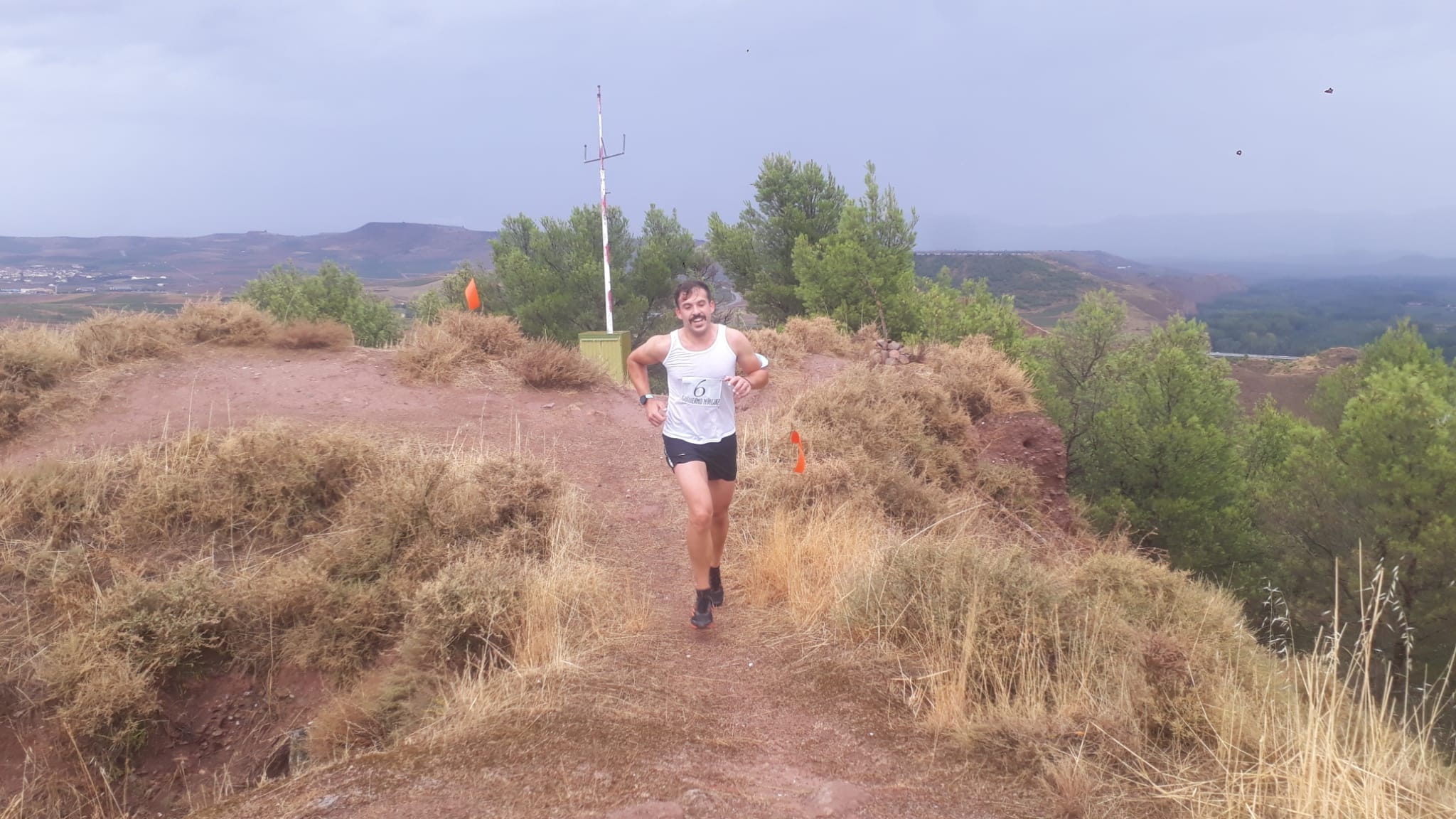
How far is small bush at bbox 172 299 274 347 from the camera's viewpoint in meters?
9.02

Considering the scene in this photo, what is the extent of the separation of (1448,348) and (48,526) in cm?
4808

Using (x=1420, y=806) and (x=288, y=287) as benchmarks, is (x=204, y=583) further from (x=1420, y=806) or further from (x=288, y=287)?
(x=288, y=287)

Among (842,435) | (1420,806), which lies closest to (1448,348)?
(842,435)

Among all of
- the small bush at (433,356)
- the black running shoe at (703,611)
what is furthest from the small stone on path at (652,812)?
the small bush at (433,356)

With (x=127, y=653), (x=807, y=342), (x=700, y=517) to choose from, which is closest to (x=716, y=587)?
(x=700, y=517)

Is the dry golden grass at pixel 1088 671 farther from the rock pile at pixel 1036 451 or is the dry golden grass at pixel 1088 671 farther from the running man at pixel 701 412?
the rock pile at pixel 1036 451

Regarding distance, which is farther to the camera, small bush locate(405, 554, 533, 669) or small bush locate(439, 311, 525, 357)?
small bush locate(439, 311, 525, 357)

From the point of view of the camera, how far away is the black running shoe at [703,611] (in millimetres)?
4113

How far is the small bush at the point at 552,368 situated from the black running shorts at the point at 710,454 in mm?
5745

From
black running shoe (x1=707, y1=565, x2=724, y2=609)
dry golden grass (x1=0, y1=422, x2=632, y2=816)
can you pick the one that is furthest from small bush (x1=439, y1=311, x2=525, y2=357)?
black running shoe (x1=707, y1=565, x2=724, y2=609)

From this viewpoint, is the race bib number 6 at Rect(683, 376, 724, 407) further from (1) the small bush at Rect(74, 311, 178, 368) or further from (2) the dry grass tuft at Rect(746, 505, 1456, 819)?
(1) the small bush at Rect(74, 311, 178, 368)

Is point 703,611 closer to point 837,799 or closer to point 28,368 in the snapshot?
point 837,799

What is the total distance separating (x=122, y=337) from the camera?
8.21m

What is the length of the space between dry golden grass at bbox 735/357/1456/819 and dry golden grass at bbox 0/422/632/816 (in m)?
1.34
